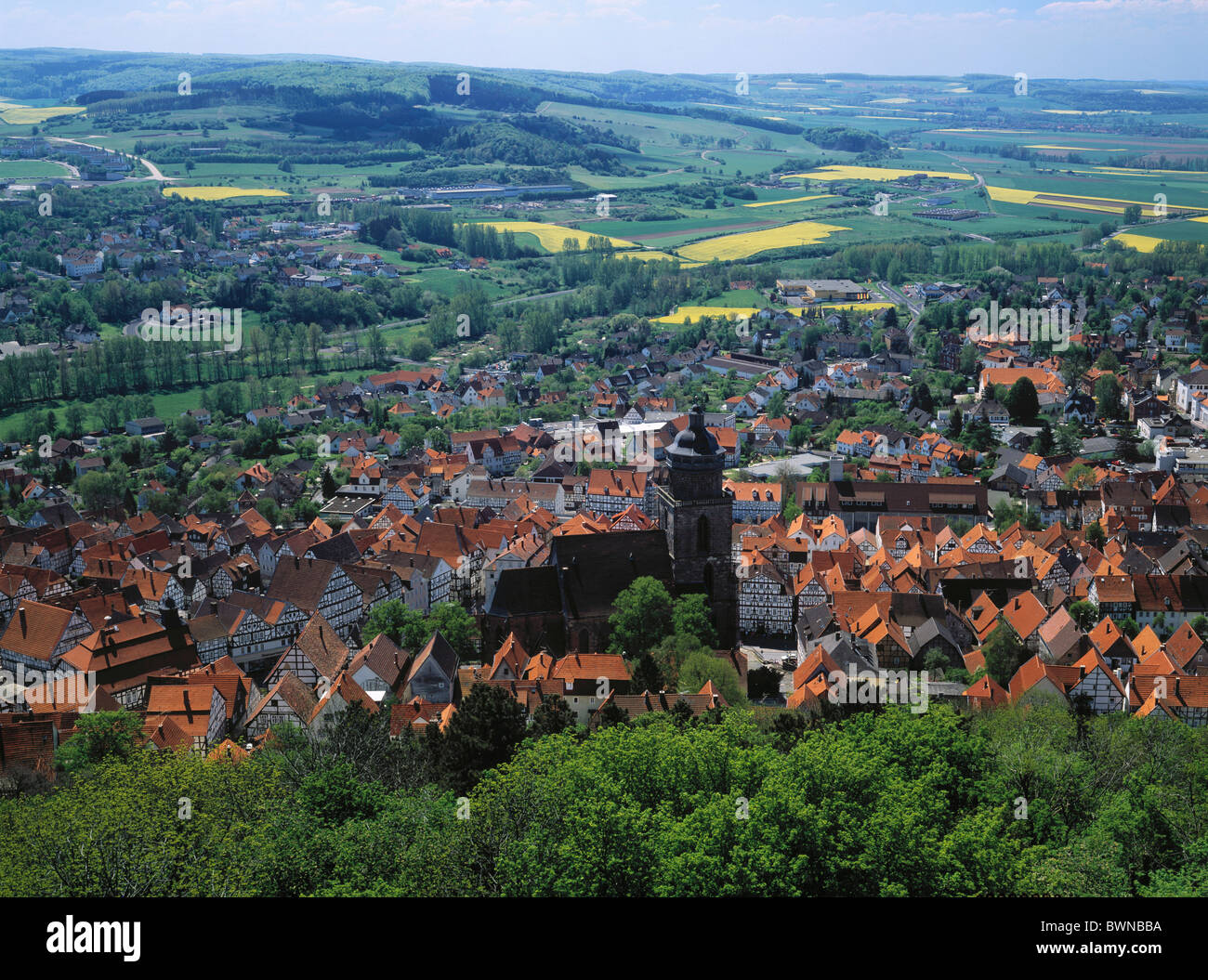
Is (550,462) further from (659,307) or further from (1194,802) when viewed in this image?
(659,307)

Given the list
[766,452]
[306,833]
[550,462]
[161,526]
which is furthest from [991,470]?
[306,833]

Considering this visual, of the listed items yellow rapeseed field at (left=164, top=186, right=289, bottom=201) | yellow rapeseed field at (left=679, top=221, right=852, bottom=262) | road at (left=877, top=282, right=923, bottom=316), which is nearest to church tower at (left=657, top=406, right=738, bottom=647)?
road at (left=877, top=282, right=923, bottom=316)

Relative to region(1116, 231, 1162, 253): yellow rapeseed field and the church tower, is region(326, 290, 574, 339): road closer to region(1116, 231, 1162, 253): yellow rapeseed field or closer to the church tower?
region(1116, 231, 1162, 253): yellow rapeseed field

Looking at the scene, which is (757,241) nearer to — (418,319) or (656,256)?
(656,256)

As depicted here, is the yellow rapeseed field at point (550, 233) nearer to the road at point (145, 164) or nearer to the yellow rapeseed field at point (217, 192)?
the yellow rapeseed field at point (217, 192)

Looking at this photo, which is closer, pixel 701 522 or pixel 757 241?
pixel 701 522

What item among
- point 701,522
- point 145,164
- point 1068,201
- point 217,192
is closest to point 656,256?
point 217,192
